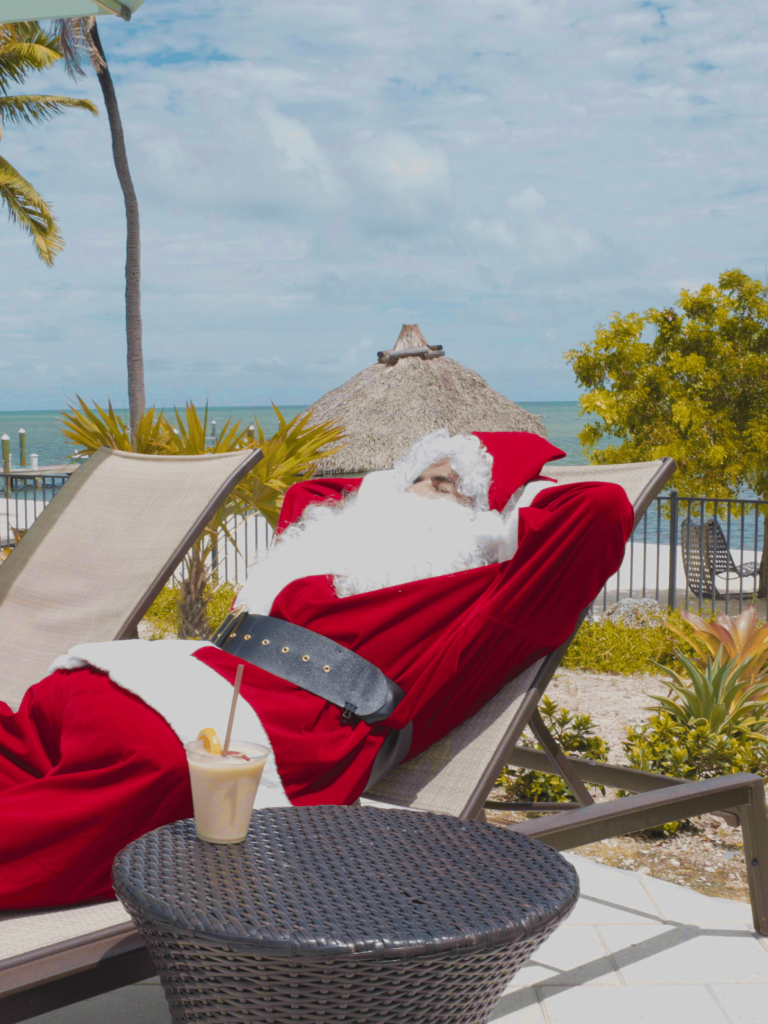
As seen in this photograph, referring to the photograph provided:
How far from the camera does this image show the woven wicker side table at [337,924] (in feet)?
3.98

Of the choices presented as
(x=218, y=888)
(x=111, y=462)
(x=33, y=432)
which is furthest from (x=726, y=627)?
(x=33, y=432)

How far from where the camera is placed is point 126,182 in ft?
55.7

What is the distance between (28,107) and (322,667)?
2235 cm

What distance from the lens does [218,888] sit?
1.34 m

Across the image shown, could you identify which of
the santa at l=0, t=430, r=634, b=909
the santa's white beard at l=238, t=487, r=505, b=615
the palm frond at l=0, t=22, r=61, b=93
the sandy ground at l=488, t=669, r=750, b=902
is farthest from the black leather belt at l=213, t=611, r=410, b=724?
the palm frond at l=0, t=22, r=61, b=93

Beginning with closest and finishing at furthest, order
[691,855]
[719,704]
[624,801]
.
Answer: [624,801]
[691,855]
[719,704]

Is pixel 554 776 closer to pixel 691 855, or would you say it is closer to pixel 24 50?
pixel 691 855

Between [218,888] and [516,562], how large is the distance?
1.24m

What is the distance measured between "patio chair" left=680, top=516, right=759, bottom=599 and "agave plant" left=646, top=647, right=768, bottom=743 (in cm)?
470

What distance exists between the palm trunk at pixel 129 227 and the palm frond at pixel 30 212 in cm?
490

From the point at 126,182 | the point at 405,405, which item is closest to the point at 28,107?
the point at 126,182

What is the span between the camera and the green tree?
10.6 meters

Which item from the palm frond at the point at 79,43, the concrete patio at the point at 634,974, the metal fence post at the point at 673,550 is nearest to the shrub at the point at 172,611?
the metal fence post at the point at 673,550

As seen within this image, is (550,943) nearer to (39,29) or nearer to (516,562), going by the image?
(516,562)
